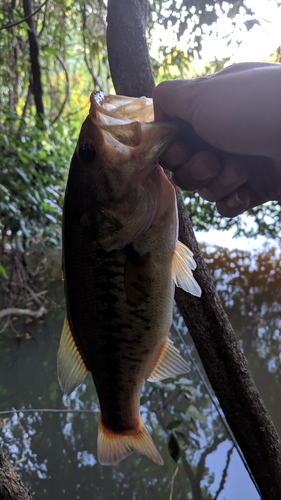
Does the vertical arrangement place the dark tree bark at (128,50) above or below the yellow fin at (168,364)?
above

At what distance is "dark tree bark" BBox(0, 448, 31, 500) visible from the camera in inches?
48.4

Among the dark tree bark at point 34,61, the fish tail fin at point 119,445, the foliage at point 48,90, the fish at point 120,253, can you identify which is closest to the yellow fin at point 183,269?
the fish at point 120,253

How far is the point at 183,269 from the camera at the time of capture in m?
1.11

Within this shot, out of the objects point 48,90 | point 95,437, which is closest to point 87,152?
point 95,437

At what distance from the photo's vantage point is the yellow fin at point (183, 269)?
1.09 m

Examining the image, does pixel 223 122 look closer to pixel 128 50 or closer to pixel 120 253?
pixel 120 253

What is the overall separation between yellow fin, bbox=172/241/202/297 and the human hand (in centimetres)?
20

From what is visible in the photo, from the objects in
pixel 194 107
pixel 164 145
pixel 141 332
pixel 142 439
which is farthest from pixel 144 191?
pixel 142 439

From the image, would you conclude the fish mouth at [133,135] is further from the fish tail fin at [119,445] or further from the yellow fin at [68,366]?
the fish tail fin at [119,445]

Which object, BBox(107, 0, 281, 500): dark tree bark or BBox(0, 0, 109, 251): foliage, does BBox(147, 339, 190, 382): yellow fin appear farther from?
BBox(0, 0, 109, 251): foliage

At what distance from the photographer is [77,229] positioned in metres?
1.00

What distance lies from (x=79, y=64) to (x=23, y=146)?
3.92 meters

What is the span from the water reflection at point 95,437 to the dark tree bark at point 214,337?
57 cm

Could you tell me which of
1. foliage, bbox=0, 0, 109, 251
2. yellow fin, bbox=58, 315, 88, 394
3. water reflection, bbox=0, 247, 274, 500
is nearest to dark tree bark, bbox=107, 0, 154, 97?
yellow fin, bbox=58, 315, 88, 394
